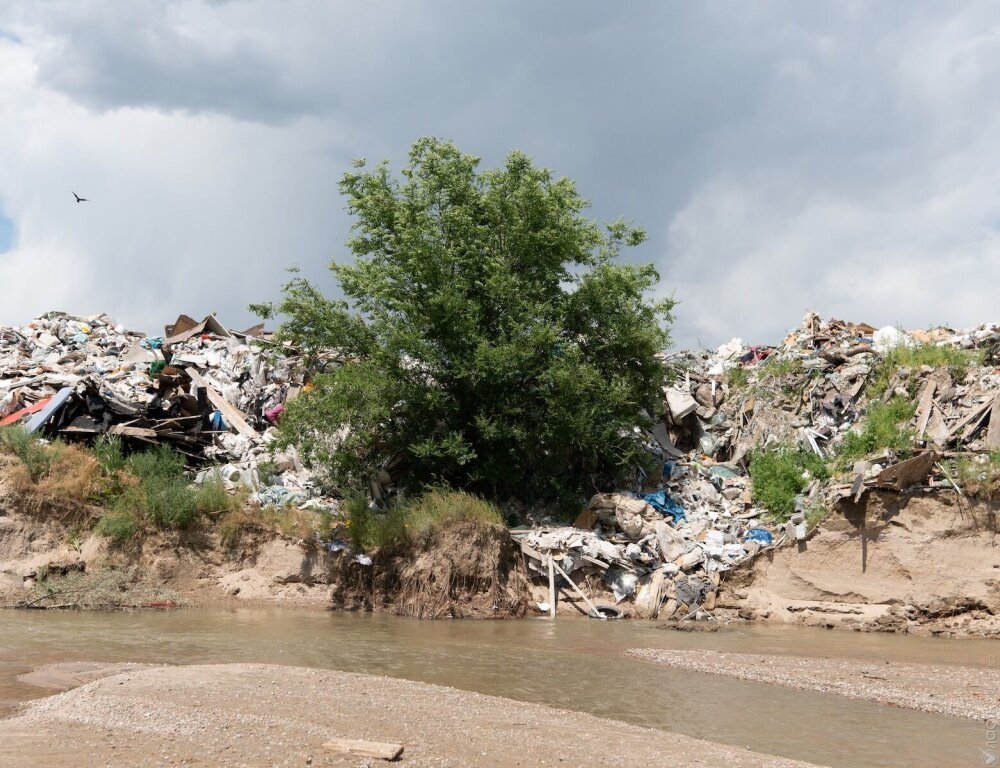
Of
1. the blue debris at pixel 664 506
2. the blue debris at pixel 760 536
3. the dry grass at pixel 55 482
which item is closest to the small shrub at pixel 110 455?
the dry grass at pixel 55 482

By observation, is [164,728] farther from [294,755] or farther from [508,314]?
[508,314]

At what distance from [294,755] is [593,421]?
1099 centimetres

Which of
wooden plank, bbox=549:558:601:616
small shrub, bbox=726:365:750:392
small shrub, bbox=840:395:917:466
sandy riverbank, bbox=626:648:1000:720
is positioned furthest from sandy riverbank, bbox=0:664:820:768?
small shrub, bbox=726:365:750:392

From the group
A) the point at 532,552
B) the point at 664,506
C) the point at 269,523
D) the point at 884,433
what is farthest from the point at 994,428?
the point at 269,523

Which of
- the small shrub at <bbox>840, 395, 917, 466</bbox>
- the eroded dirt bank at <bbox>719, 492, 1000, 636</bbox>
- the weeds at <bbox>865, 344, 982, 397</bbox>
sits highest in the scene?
the weeds at <bbox>865, 344, 982, 397</bbox>

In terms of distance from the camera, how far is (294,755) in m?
5.75

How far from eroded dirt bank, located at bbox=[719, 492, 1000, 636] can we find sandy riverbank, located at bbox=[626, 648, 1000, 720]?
12.1ft

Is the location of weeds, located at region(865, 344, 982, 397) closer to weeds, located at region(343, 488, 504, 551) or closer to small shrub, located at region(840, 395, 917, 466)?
small shrub, located at region(840, 395, 917, 466)

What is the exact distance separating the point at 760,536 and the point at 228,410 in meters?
11.3

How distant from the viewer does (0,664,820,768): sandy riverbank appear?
225 inches

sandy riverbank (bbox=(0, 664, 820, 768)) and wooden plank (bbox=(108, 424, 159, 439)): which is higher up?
wooden plank (bbox=(108, 424, 159, 439))

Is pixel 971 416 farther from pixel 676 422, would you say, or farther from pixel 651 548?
pixel 651 548

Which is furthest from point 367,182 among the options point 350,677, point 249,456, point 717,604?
point 350,677

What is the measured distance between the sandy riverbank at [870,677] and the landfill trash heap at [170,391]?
8222 mm
